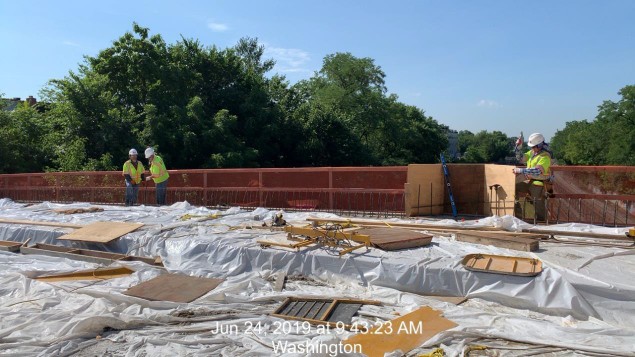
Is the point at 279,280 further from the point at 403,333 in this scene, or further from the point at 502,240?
the point at 502,240

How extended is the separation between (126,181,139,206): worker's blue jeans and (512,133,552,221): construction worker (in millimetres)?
10152

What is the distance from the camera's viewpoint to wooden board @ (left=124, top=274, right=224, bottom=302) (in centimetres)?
647

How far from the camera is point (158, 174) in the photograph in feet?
45.8

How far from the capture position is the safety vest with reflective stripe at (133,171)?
14.1 meters

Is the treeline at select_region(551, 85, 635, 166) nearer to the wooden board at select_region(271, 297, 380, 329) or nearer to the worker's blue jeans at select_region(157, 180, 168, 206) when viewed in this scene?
the worker's blue jeans at select_region(157, 180, 168, 206)

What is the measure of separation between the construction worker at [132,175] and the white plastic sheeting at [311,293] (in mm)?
5453

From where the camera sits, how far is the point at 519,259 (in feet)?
22.5

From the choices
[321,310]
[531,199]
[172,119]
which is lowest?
[321,310]

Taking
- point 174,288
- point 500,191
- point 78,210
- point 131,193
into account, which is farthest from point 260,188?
point 174,288

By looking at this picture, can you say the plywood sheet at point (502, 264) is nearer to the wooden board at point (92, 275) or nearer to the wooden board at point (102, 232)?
the wooden board at point (92, 275)

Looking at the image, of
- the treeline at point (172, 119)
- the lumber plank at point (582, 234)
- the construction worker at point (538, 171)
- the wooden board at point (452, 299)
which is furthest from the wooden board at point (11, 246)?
the treeline at point (172, 119)

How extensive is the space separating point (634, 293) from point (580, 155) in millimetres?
80900

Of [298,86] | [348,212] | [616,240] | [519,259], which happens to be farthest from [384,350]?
[298,86]

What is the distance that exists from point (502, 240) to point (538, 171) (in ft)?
8.19
